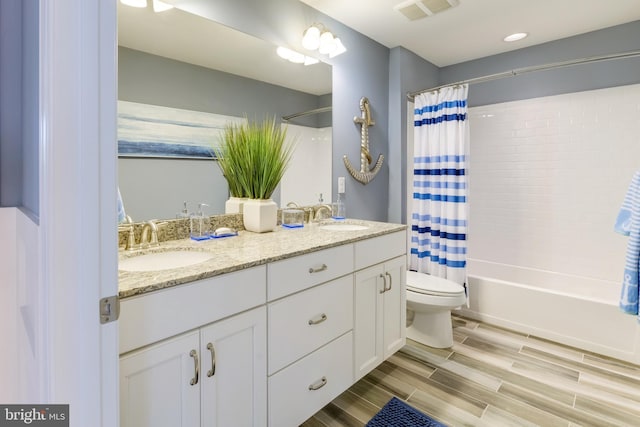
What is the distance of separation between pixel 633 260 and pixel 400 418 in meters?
1.51

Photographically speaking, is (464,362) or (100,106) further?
(464,362)

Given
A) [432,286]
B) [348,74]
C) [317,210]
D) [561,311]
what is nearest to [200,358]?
[317,210]

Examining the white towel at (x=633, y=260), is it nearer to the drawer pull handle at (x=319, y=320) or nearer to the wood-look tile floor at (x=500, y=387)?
the wood-look tile floor at (x=500, y=387)

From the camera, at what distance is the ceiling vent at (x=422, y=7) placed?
6.72 feet

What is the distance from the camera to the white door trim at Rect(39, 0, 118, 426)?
59cm

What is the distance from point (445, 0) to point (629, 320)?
7.59 feet

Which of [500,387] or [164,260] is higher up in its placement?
[164,260]

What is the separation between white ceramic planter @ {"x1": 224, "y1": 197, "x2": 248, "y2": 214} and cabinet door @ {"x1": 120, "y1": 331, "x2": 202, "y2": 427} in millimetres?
893

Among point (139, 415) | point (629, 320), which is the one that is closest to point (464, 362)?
point (629, 320)

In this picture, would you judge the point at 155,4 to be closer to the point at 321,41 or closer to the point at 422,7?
the point at 321,41

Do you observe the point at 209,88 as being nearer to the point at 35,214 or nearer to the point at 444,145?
the point at 35,214

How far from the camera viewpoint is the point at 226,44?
5.70ft

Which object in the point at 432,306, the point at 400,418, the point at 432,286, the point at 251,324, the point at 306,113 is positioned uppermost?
the point at 306,113

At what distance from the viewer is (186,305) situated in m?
1.00
